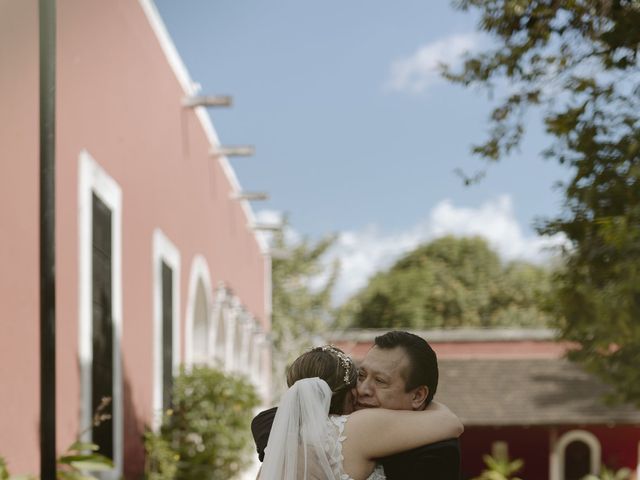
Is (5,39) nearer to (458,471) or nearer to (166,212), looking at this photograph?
(458,471)

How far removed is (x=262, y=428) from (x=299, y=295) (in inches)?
1118

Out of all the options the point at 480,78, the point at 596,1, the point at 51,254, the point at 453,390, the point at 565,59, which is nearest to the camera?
the point at 51,254

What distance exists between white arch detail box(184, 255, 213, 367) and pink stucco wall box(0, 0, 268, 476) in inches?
7.7

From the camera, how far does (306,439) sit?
3.04 metres

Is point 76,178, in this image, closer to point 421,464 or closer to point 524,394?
point 421,464

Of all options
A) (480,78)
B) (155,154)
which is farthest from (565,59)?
Answer: (155,154)

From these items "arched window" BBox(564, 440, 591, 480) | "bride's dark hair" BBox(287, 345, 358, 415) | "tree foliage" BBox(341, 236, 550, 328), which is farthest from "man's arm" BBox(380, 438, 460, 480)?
"tree foliage" BBox(341, 236, 550, 328)

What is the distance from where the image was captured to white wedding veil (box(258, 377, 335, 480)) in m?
3.02

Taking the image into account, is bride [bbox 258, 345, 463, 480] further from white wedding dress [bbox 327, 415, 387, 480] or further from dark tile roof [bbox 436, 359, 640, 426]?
dark tile roof [bbox 436, 359, 640, 426]

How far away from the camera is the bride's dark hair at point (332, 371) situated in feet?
10.4

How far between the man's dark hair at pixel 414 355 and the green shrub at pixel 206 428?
828 cm

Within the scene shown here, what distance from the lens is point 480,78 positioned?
267 inches

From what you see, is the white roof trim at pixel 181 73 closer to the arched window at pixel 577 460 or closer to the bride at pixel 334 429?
the bride at pixel 334 429

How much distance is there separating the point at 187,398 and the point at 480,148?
630 cm
